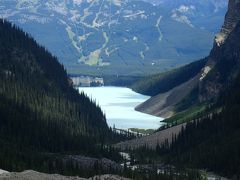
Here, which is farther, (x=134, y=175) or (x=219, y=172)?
(x=219, y=172)

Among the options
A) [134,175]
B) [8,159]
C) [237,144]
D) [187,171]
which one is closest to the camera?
[134,175]

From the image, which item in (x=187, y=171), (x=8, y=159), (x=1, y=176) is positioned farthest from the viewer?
(x=187, y=171)

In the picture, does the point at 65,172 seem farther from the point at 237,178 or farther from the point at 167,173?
the point at 237,178

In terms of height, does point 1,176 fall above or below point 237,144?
below

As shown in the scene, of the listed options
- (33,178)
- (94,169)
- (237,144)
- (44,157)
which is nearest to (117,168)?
(94,169)

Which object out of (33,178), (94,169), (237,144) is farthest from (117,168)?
(33,178)

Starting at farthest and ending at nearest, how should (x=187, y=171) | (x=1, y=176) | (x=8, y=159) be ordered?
(x=187, y=171)
(x=8, y=159)
(x=1, y=176)

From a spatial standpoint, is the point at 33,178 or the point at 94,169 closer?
the point at 33,178

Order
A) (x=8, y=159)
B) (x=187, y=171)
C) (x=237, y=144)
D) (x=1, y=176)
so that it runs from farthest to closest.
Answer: (x=237, y=144) → (x=187, y=171) → (x=8, y=159) → (x=1, y=176)

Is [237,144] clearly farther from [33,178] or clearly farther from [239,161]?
[33,178]
